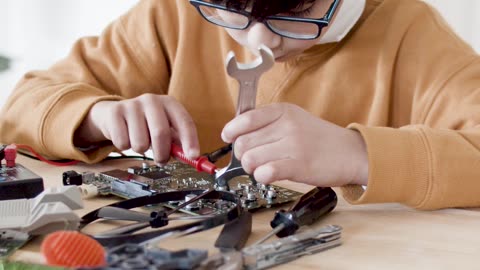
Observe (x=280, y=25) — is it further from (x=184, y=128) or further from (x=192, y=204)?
(x=192, y=204)

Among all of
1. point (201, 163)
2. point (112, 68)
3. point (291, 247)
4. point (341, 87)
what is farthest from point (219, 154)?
point (112, 68)

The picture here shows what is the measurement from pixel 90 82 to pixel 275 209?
1.86 ft

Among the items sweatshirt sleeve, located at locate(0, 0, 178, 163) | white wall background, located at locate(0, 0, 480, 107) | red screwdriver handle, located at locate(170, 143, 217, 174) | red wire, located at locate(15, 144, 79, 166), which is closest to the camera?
red screwdriver handle, located at locate(170, 143, 217, 174)

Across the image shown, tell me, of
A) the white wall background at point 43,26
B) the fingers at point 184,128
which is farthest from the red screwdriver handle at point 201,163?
the white wall background at point 43,26

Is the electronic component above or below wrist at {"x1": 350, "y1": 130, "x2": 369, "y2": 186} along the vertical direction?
above

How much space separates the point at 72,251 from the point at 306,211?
0.86 ft

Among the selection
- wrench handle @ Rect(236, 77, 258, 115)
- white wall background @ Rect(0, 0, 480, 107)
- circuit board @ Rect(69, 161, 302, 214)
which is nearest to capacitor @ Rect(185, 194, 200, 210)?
circuit board @ Rect(69, 161, 302, 214)

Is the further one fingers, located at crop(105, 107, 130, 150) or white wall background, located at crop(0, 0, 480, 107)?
white wall background, located at crop(0, 0, 480, 107)

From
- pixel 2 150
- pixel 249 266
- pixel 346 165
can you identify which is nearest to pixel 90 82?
pixel 2 150

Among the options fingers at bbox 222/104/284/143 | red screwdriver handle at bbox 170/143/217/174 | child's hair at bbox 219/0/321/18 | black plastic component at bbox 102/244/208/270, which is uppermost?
child's hair at bbox 219/0/321/18

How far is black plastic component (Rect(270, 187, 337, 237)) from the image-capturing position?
0.59 m

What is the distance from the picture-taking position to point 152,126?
0.79 metres

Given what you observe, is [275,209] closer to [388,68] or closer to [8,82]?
[388,68]

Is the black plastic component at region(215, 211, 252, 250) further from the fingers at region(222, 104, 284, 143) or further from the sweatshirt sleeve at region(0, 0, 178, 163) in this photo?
the sweatshirt sleeve at region(0, 0, 178, 163)
